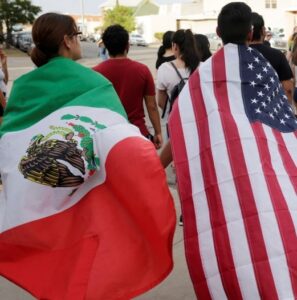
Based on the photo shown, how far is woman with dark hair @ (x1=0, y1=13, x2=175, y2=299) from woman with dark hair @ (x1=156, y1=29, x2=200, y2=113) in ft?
5.58

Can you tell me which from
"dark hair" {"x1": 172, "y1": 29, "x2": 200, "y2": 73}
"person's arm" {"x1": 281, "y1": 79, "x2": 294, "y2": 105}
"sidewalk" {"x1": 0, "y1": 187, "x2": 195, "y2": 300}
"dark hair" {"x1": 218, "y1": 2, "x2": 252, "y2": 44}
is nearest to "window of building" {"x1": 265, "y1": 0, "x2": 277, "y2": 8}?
"person's arm" {"x1": 281, "y1": 79, "x2": 294, "y2": 105}

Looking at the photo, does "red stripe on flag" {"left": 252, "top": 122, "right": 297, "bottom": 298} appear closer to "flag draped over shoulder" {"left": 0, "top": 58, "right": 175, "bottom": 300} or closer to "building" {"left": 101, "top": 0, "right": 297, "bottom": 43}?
"flag draped over shoulder" {"left": 0, "top": 58, "right": 175, "bottom": 300}

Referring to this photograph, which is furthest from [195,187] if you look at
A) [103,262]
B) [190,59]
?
[190,59]

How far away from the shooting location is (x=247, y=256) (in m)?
2.69

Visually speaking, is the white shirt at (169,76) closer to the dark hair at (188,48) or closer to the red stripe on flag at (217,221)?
the dark hair at (188,48)

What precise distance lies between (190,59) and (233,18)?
5.85 feet

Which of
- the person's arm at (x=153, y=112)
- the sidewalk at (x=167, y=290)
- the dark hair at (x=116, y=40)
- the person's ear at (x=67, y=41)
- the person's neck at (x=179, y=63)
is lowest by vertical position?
the sidewalk at (x=167, y=290)

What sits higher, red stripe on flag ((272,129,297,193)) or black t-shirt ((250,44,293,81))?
red stripe on flag ((272,129,297,193))

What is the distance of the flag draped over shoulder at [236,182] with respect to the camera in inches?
106

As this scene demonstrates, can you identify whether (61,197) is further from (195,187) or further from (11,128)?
(195,187)

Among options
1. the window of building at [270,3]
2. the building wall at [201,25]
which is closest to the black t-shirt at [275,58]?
the window of building at [270,3]

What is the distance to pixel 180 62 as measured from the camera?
511cm

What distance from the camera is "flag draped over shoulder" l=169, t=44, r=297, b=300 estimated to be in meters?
2.68

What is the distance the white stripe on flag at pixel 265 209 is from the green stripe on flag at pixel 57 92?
71 cm
